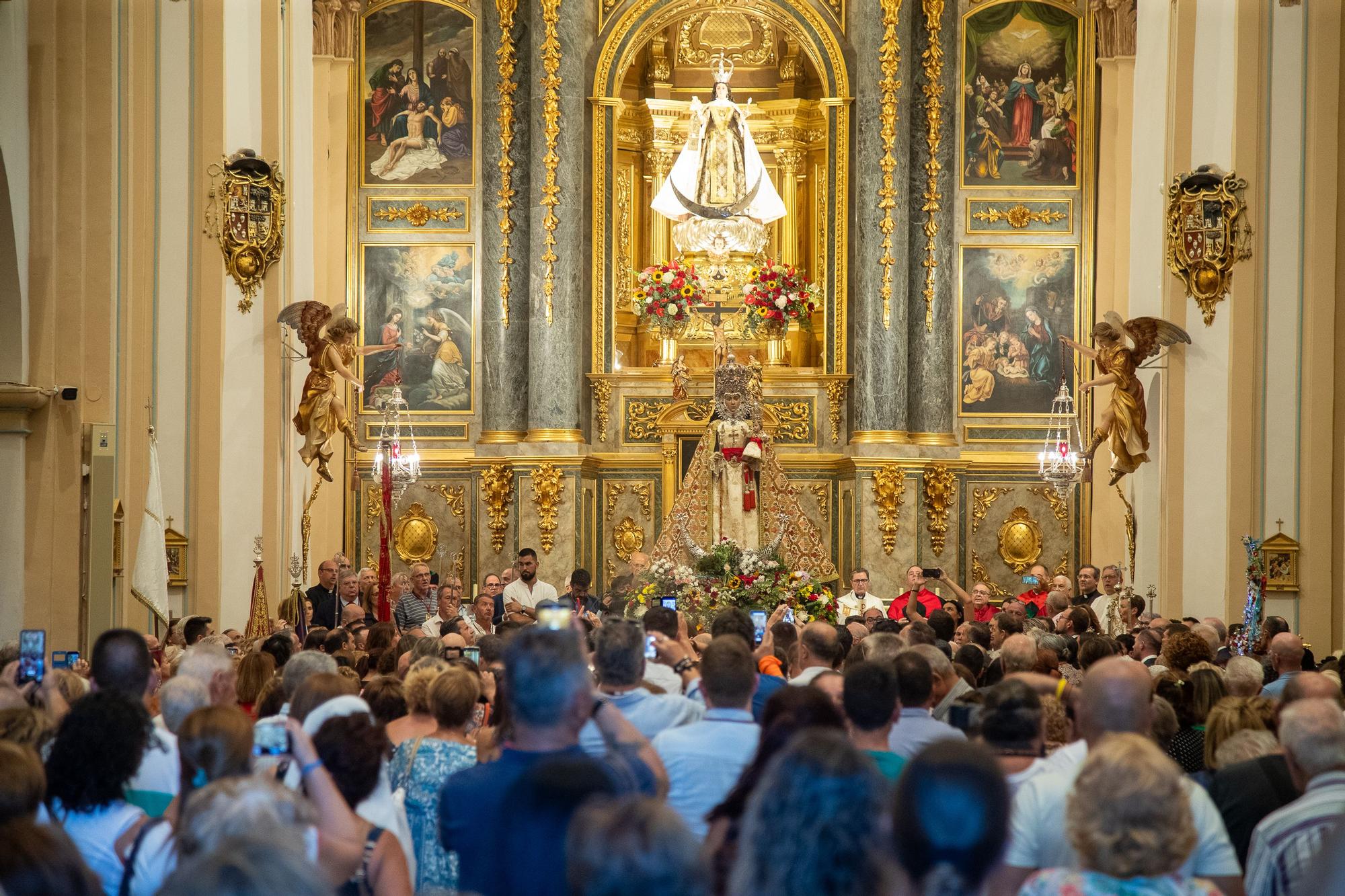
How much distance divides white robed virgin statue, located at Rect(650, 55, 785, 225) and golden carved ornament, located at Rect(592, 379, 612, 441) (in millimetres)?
2411

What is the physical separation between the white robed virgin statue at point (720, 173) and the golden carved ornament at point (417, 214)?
2.69 m

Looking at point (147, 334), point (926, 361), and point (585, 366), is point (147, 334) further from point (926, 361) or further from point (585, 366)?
point (926, 361)

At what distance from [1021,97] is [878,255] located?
289cm

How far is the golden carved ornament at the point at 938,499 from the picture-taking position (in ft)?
72.0

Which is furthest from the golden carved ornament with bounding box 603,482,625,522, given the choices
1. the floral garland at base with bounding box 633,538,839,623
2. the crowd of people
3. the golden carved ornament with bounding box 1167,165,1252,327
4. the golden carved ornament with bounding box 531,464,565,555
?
the crowd of people

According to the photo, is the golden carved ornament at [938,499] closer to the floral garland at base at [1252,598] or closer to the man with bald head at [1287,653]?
the floral garland at base at [1252,598]

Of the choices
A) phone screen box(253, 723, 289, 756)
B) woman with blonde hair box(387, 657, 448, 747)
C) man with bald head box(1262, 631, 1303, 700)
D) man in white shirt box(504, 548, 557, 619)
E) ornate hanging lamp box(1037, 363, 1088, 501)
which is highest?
ornate hanging lamp box(1037, 363, 1088, 501)

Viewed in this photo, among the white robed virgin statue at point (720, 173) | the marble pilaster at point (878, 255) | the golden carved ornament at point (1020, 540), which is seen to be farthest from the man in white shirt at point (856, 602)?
the white robed virgin statue at point (720, 173)

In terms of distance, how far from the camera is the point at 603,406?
73.6 feet

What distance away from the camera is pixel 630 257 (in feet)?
75.8

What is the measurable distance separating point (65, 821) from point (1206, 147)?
13.9 m

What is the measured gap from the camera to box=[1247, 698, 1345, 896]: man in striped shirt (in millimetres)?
5172

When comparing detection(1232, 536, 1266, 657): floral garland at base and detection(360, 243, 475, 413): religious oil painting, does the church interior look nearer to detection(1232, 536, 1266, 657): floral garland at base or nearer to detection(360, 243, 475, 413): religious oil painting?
detection(360, 243, 475, 413): religious oil painting

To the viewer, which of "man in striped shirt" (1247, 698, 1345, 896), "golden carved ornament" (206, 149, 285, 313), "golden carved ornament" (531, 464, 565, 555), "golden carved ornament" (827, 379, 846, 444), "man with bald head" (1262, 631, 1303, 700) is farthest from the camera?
"golden carved ornament" (827, 379, 846, 444)
